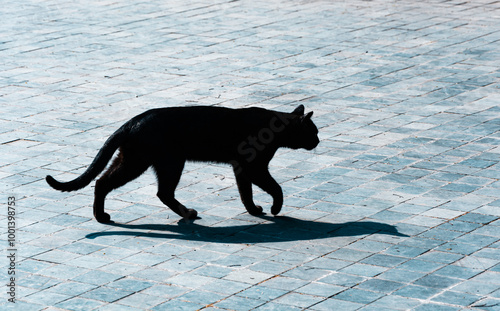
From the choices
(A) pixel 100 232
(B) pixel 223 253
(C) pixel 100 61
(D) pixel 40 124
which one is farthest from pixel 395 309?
(C) pixel 100 61

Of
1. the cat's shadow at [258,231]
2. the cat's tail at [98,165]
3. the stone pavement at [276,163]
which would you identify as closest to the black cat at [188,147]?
the cat's tail at [98,165]

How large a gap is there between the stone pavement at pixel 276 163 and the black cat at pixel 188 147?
13.2 inches

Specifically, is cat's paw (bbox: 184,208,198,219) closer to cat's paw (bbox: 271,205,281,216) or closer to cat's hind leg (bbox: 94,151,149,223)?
cat's hind leg (bbox: 94,151,149,223)

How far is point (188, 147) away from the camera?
27.9ft

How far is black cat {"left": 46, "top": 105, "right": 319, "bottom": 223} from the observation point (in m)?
8.37

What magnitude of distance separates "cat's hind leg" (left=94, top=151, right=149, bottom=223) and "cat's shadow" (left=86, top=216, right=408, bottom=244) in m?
0.18

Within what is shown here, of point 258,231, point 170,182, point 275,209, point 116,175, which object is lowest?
point 258,231

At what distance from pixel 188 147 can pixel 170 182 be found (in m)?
0.37

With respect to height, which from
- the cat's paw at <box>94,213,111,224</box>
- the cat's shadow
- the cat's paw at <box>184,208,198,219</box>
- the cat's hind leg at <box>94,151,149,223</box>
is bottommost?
the cat's shadow

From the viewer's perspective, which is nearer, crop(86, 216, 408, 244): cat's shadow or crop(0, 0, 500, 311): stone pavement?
crop(0, 0, 500, 311): stone pavement

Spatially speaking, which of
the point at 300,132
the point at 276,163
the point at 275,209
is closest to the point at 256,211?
the point at 275,209

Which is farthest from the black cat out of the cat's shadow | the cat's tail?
the cat's shadow

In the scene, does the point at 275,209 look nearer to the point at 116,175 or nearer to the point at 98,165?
the point at 116,175

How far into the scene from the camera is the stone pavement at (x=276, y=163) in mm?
7371
